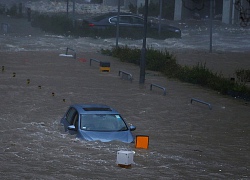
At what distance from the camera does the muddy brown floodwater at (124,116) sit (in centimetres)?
1373

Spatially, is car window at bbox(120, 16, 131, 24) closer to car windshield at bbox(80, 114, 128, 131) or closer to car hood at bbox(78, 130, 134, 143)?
car windshield at bbox(80, 114, 128, 131)

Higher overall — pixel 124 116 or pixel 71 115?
pixel 71 115

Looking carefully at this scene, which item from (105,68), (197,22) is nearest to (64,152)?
(105,68)

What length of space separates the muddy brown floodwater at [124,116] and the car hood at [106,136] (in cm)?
22

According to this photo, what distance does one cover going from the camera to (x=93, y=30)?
44.6m

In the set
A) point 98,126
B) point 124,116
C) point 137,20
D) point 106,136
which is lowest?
point 124,116

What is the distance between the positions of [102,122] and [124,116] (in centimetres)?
406

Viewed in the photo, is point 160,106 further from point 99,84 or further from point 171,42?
point 171,42

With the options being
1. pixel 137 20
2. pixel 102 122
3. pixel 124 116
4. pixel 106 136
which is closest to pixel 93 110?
pixel 102 122

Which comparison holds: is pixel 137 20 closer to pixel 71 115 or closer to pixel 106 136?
pixel 71 115

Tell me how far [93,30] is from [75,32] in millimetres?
1409

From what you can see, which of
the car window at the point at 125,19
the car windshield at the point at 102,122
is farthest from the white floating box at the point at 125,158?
the car window at the point at 125,19

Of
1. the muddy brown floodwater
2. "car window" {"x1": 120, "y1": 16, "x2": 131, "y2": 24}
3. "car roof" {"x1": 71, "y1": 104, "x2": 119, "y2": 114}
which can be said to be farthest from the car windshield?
"car window" {"x1": 120, "y1": 16, "x2": 131, "y2": 24}

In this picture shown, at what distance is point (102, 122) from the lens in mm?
16438
